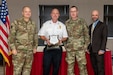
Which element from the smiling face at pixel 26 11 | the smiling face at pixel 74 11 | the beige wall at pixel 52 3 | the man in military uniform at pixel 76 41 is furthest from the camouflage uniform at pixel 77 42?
the beige wall at pixel 52 3

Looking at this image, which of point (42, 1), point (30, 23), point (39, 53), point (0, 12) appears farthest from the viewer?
point (42, 1)

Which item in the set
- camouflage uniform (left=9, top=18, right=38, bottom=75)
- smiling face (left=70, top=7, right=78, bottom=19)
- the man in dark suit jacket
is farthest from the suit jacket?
camouflage uniform (left=9, top=18, right=38, bottom=75)

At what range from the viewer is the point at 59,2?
9.20 meters

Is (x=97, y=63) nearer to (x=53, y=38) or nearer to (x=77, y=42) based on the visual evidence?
(x=77, y=42)

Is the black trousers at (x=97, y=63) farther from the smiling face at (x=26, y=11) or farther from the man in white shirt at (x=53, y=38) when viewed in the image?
the smiling face at (x=26, y=11)

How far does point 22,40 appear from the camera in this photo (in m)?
4.98

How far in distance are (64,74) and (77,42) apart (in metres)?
0.78

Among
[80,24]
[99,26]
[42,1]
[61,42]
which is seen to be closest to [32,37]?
[61,42]

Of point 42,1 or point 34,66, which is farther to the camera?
point 42,1

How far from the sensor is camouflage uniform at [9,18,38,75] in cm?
498

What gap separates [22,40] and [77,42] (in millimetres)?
1048

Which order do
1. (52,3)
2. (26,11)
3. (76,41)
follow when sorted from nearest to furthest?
1. (26,11)
2. (76,41)
3. (52,3)

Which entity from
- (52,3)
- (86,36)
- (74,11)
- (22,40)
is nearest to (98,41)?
(86,36)

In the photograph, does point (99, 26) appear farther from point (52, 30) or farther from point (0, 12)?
point (0, 12)
